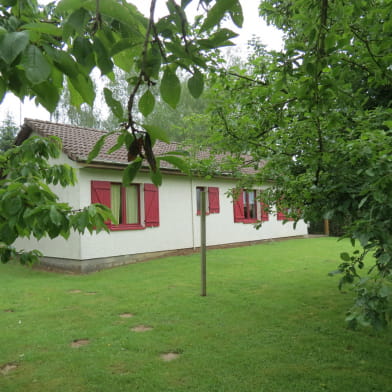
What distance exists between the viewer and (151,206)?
11273 millimetres

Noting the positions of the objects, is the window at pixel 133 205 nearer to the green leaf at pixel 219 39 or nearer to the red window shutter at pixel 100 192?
the red window shutter at pixel 100 192

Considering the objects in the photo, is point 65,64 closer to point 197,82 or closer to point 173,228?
point 197,82

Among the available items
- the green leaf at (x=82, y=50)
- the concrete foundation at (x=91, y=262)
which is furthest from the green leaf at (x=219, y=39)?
the concrete foundation at (x=91, y=262)

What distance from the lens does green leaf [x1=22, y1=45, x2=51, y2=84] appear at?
877mm

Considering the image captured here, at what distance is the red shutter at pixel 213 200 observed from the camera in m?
13.1

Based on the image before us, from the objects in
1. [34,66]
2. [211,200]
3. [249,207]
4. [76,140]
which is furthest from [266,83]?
[249,207]

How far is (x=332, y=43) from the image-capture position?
2.27 meters

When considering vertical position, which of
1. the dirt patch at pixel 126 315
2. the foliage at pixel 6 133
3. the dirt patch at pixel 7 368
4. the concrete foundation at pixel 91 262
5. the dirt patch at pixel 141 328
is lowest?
the dirt patch at pixel 7 368

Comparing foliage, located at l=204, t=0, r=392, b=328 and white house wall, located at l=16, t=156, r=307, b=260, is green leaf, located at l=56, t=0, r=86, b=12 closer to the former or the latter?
foliage, located at l=204, t=0, r=392, b=328

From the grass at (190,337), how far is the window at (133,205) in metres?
2.74

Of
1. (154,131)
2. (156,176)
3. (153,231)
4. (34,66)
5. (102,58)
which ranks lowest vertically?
(153,231)

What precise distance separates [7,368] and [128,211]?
290 inches

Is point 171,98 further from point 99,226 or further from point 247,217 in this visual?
point 247,217

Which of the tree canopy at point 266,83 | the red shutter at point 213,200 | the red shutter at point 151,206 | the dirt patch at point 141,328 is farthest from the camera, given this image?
the red shutter at point 213,200
